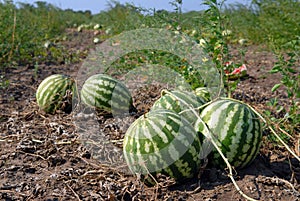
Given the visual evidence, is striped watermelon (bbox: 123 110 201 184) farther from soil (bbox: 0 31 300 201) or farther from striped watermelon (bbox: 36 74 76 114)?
striped watermelon (bbox: 36 74 76 114)

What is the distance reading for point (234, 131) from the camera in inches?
91.7

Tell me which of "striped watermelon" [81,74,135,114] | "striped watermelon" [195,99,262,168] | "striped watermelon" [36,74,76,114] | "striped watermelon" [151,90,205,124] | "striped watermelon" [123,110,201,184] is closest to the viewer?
"striped watermelon" [123,110,201,184]

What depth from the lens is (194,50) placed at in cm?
386

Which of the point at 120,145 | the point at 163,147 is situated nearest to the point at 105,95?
the point at 120,145

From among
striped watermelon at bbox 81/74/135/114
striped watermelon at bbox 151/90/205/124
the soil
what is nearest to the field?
the soil

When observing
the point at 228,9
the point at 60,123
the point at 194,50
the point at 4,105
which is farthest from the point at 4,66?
the point at 228,9

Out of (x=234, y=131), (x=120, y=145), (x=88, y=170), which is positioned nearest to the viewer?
(x=234, y=131)

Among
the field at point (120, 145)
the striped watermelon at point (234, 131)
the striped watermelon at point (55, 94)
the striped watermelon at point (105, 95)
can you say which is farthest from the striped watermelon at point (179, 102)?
the striped watermelon at point (55, 94)

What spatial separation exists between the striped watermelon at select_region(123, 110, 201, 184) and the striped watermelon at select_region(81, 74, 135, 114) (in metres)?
1.37

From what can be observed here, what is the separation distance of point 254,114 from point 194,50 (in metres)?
1.53

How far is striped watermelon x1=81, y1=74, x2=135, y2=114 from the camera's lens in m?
3.63

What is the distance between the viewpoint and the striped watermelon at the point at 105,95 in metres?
3.63

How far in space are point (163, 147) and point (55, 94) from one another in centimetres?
200

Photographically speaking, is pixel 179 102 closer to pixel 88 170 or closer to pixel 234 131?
pixel 234 131
